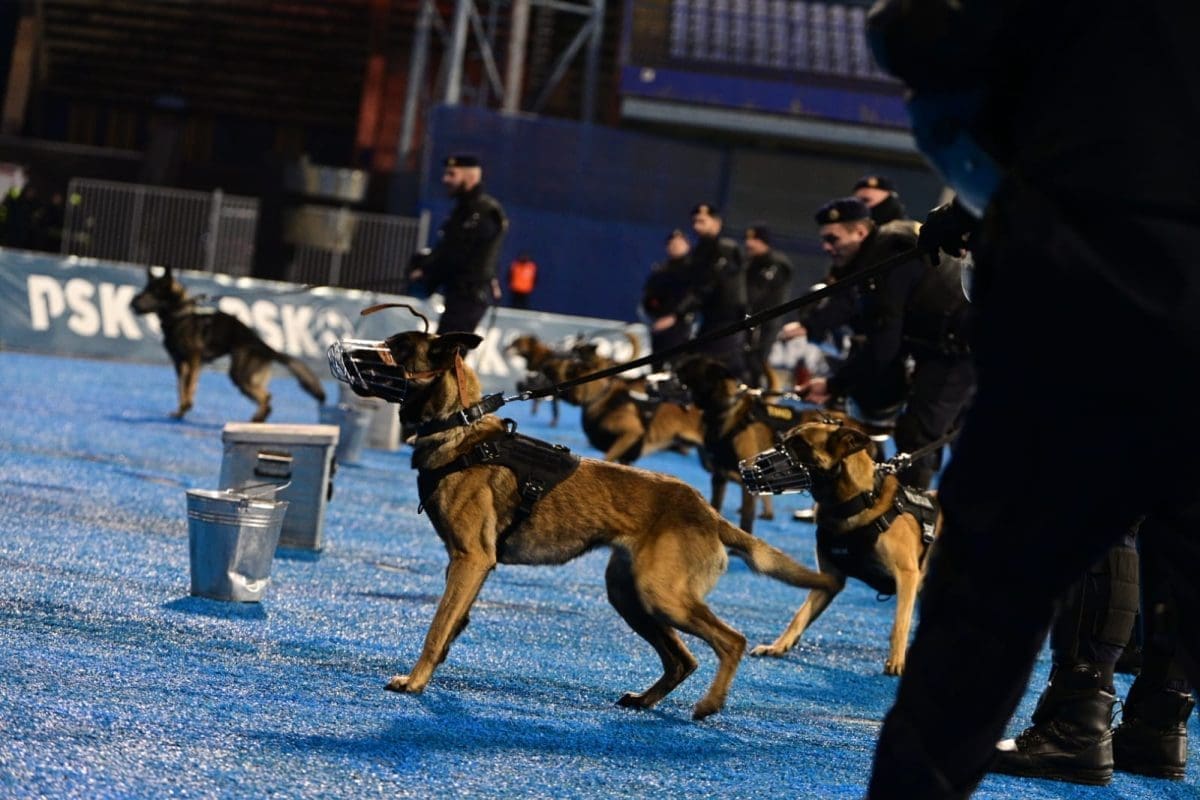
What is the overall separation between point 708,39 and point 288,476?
20369mm

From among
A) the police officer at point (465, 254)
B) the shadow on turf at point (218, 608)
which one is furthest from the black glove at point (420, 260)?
the shadow on turf at point (218, 608)

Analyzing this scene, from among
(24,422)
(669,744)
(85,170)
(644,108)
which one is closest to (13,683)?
(669,744)

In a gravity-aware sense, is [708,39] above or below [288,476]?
above

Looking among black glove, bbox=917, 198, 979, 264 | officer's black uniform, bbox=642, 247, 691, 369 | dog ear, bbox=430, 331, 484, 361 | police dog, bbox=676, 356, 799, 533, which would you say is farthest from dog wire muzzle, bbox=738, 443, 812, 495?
officer's black uniform, bbox=642, 247, 691, 369

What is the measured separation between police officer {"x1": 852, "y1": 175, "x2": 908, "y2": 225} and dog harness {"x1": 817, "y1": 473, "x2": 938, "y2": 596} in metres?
2.94

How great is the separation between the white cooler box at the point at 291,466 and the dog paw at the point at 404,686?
220 centimetres

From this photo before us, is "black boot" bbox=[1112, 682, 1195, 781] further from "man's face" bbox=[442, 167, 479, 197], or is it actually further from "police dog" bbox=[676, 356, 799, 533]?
"man's face" bbox=[442, 167, 479, 197]

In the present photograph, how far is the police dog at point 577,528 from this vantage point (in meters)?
4.86

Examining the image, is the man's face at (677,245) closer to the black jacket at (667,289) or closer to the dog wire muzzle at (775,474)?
the black jacket at (667,289)

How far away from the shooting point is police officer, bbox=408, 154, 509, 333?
37.3 ft

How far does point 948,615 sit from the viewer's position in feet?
7.45

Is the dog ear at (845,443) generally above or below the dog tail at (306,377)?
above

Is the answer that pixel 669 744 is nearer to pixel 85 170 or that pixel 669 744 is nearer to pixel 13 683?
pixel 13 683

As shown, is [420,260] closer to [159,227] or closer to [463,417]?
[463,417]
